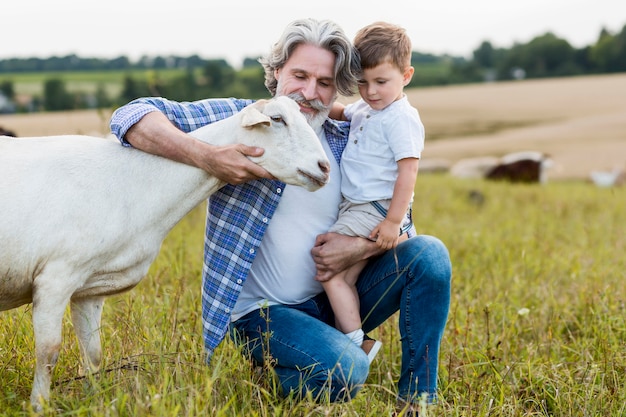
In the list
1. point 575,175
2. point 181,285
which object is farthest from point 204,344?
point 575,175

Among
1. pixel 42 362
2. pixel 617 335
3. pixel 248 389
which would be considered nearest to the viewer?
pixel 42 362

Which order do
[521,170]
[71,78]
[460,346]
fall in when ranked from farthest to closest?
[71,78]
[521,170]
[460,346]

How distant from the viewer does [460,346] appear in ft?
14.0

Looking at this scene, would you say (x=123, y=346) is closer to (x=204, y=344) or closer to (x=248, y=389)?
(x=204, y=344)

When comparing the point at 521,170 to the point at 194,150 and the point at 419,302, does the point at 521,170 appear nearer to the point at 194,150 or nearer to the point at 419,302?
the point at 419,302

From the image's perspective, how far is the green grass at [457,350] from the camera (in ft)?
10.1

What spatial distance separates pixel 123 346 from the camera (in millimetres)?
3512

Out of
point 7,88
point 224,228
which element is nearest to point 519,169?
point 224,228

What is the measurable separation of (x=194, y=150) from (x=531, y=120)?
32259 mm

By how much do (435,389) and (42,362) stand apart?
5.82 feet

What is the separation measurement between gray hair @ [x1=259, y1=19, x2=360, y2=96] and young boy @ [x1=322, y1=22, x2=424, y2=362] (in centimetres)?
11

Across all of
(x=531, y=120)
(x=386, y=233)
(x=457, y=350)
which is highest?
(x=386, y=233)

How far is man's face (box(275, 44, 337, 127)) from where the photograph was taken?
134 inches

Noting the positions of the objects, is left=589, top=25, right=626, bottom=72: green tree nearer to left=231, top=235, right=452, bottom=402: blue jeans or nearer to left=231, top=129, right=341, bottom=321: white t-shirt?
left=231, top=235, right=452, bottom=402: blue jeans
